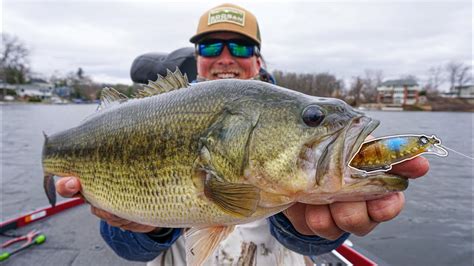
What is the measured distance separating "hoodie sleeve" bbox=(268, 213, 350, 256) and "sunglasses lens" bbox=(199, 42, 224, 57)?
6.69 feet

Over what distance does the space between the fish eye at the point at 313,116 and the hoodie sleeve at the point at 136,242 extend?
147cm

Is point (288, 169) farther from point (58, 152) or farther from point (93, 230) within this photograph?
point (93, 230)

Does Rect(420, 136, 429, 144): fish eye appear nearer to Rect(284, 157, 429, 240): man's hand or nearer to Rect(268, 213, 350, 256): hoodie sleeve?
Rect(284, 157, 429, 240): man's hand

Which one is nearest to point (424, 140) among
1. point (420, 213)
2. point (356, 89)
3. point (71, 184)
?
point (71, 184)

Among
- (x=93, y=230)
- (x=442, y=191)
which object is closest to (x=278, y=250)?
(x=93, y=230)

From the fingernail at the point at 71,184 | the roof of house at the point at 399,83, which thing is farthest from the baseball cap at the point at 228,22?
the roof of house at the point at 399,83

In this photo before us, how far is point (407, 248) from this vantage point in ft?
24.7

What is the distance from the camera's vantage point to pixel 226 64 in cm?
347

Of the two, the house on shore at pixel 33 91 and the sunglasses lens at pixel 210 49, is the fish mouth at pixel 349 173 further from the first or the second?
the house on shore at pixel 33 91

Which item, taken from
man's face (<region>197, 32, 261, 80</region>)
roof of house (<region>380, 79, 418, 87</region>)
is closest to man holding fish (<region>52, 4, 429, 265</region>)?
man's face (<region>197, 32, 261, 80</region>)

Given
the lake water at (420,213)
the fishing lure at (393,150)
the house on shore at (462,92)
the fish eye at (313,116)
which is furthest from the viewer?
the house on shore at (462,92)

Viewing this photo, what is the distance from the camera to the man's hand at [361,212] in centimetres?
124

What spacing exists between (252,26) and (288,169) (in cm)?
260

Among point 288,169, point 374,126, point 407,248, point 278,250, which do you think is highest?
point 374,126
